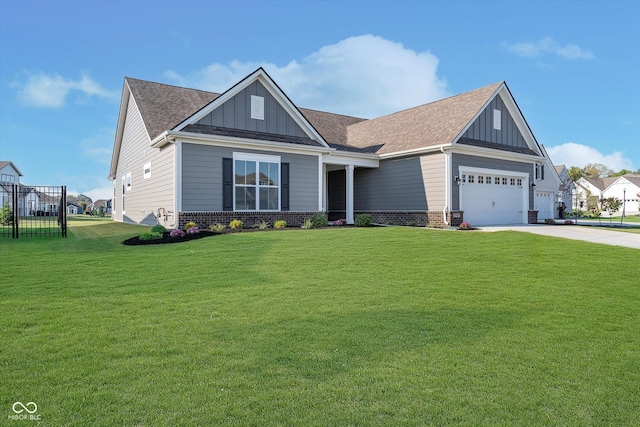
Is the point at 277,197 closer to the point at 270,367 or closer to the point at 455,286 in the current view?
the point at 455,286

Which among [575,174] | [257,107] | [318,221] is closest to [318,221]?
[318,221]

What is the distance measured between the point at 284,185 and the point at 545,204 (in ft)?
83.8

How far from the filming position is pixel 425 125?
64.4ft

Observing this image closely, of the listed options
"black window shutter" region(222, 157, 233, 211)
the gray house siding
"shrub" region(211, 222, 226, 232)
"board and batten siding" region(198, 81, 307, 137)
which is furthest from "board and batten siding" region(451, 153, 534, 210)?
"shrub" region(211, 222, 226, 232)

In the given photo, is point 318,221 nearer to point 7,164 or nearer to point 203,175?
point 203,175

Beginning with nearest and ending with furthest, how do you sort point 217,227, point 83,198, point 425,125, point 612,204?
point 217,227 < point 425,125 < point 612,204 < point 83,198

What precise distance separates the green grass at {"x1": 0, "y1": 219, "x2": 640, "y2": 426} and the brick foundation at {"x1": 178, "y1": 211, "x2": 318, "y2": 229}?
226 inches

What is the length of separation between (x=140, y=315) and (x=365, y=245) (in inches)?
244

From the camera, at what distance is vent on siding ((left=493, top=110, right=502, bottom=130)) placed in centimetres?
1916

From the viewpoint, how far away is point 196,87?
67.2 feet

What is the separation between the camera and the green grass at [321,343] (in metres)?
2.84

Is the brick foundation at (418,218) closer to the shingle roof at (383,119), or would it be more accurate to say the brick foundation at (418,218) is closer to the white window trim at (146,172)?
the shingle roof at (383,119)

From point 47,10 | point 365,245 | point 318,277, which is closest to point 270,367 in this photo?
point 318,277

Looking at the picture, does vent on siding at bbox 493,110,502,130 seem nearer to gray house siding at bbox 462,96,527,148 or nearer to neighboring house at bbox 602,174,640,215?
gray house siding at bbox 462,96,527,148
